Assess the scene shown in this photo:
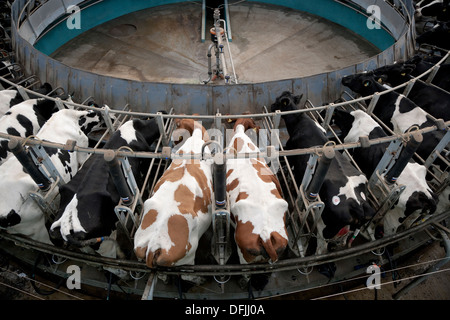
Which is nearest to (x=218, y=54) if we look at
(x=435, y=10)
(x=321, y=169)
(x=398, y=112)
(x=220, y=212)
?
(x=398, y=112)

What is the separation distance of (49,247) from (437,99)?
236 inches

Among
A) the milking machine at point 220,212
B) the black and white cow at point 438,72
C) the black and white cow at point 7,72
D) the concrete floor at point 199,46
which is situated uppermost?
the concrete floor at point 199,46

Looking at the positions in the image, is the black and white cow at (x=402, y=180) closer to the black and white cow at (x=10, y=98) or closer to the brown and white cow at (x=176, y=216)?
the brown and white cow at (x=176, y=216)

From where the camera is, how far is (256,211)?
3197mm

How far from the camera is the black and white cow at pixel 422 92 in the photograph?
5078 millimetres

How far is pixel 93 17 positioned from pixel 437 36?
31.0 feet

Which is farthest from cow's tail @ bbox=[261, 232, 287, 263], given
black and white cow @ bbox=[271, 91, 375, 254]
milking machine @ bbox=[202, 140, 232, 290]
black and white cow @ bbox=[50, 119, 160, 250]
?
black and white cow @ bbox=[50, 119, 160, 250]

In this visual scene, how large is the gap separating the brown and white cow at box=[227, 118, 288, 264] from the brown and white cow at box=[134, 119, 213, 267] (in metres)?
0.35

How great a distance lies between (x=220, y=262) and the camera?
3.48 m

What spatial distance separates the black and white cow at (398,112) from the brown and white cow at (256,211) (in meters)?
2.44


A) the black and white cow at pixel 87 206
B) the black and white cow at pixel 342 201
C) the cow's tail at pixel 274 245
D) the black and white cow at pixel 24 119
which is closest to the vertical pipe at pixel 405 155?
the black and white cow at pixel 342 201

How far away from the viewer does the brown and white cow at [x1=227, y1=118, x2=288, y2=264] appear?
3055 millimetres
